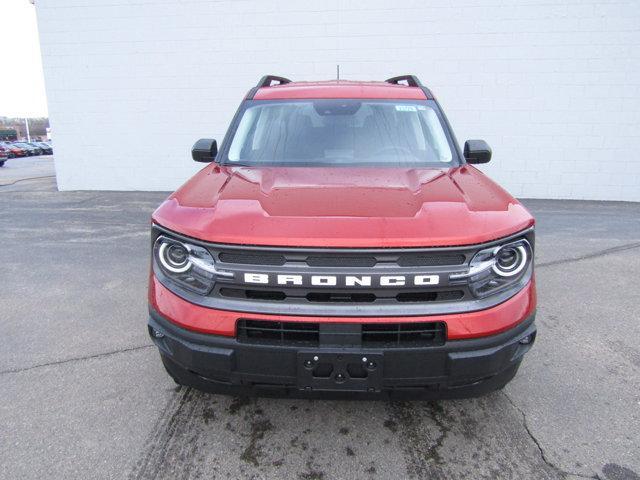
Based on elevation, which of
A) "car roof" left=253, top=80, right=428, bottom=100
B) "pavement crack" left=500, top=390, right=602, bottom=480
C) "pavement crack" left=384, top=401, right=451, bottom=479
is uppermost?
"car roof" left=253, top=80, right=428, bottom=100

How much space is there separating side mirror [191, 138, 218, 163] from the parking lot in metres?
1.49

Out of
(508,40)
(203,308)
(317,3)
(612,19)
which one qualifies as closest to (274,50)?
(317,3)

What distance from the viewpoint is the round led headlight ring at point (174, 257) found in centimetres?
206

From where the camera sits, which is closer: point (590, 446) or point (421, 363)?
point (421, 363)

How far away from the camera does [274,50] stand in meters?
9.45

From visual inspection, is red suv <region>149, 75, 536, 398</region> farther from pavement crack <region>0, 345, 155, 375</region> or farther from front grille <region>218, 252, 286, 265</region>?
pavement crack <region>0, 345, 155, 375</region>

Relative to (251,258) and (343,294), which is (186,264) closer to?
(251,258)

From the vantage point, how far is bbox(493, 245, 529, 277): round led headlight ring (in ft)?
6.62

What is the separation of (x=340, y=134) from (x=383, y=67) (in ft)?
22.4

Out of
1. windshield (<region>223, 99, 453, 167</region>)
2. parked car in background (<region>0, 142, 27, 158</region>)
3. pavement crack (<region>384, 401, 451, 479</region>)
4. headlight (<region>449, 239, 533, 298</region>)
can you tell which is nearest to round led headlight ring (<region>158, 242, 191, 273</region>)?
windshield (<region>223, 99, 453, 167</region>)

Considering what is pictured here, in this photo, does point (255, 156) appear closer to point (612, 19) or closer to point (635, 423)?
point (635, 423)

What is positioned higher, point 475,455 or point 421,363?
point 421,363

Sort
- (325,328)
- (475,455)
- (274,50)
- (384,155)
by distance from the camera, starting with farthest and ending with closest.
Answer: (274,50) < (384,155) < (475,455) < (325,328)

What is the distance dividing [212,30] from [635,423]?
9.83 metres
